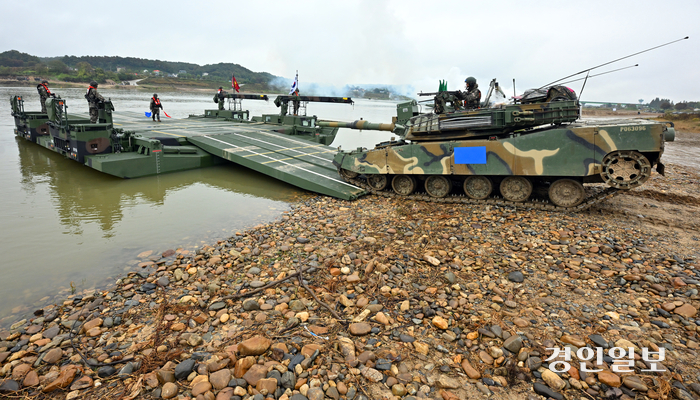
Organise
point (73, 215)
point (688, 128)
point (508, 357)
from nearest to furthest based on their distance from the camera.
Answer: point (508, 357), point (73, 215), point (688, 128)

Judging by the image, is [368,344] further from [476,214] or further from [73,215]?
[73,215]

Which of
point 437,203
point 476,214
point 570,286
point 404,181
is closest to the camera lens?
point 570,286

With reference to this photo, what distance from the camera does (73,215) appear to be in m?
9.48

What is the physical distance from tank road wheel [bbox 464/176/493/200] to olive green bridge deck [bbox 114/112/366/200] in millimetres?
3058

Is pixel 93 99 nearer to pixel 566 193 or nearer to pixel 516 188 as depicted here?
pixel 516 188

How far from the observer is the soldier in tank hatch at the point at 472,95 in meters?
10.7

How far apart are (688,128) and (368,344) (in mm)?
49236

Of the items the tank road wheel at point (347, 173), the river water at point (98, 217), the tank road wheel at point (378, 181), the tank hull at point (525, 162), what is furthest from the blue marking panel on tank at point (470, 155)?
the river water at point (98, 217)

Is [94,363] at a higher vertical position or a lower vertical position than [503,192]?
lower

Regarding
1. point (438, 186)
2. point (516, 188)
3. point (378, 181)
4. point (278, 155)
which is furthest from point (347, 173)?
point (516, 188)

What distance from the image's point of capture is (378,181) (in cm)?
1143

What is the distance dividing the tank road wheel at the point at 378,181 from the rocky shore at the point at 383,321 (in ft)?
12.2

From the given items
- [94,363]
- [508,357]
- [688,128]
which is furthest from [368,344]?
[688,128]

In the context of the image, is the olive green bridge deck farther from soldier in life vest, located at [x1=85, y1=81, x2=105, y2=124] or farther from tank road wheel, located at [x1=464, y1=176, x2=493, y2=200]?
tank road wheel, located at [x1=464, y1=176, x2=493, y2=200]
